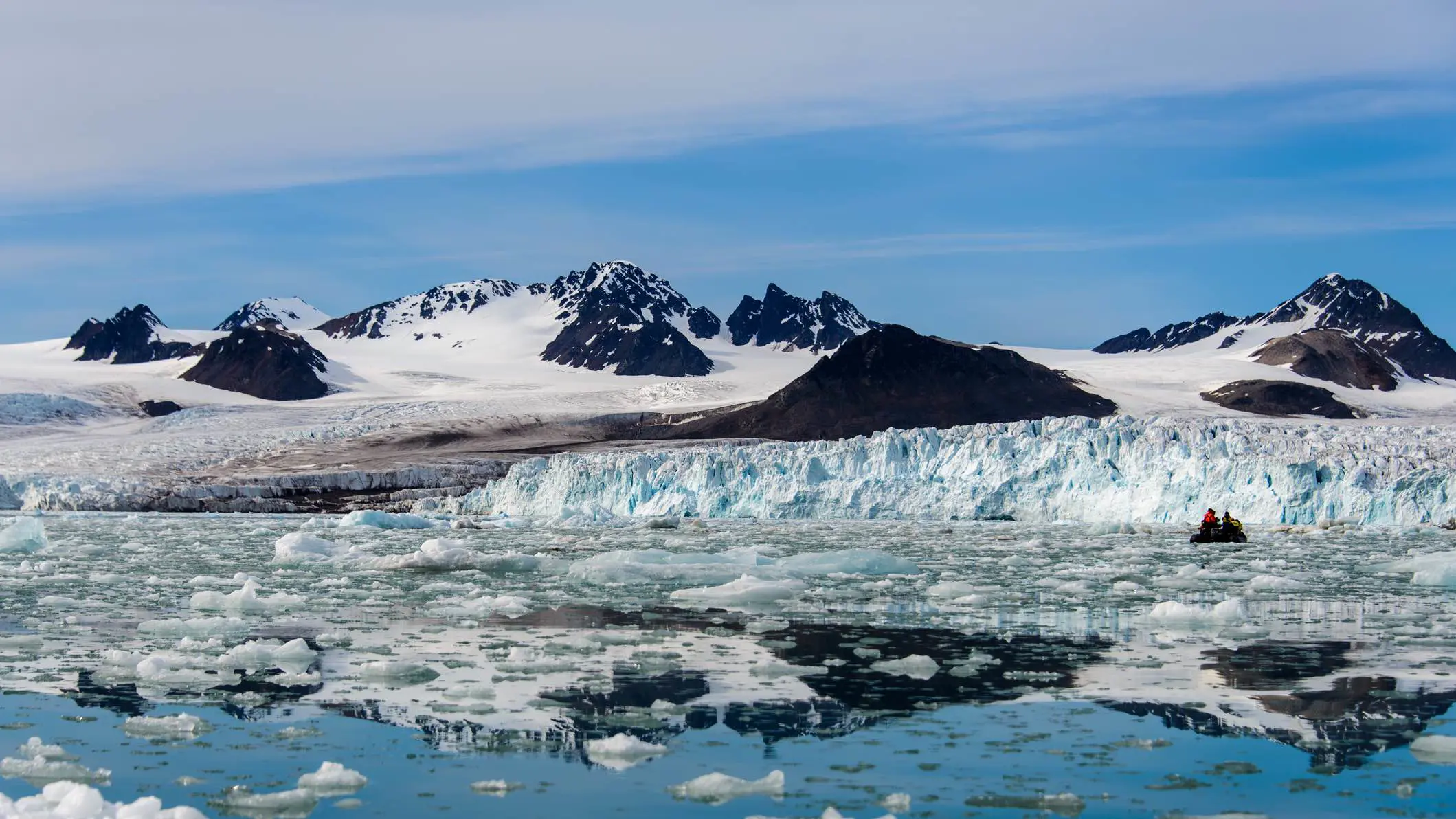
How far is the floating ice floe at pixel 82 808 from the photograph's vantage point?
5859mm

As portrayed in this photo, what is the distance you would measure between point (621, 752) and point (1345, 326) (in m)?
172

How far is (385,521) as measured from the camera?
121 feet

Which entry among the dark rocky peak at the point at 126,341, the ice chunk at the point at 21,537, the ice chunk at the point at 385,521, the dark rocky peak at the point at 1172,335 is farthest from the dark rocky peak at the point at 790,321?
the ice chunk at the point at 21,537

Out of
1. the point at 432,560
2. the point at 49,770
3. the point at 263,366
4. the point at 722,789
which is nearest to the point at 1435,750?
the point at 722,789

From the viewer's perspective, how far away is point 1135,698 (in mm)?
8945

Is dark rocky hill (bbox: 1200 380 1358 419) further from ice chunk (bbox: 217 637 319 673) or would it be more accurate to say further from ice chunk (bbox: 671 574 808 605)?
ice chunk (bbox: 217 637 319 673)

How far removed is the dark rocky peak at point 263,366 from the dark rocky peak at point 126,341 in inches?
743

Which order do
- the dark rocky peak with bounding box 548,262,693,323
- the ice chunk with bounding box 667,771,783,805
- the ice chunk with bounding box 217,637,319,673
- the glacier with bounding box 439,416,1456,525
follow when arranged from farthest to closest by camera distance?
the dark rocky peak with bounding box 548,262,693,323, the glacier with bounding box 439,416,1456,525, the ice chunk with bounding box 217,637,319,673, the ice chunk with bounding box 667,771,783,805

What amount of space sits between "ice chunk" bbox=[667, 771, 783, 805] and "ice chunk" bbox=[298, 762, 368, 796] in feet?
5.33

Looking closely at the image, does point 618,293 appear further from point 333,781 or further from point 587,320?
point 333,781

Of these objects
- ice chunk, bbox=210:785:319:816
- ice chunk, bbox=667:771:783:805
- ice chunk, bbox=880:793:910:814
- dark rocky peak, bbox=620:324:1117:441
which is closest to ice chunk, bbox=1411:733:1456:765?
ice chunk, bbox=880:793:910:814

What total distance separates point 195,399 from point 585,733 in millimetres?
117068

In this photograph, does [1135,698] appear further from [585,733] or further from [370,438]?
[370,438]

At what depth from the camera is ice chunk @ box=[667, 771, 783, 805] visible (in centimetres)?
648
